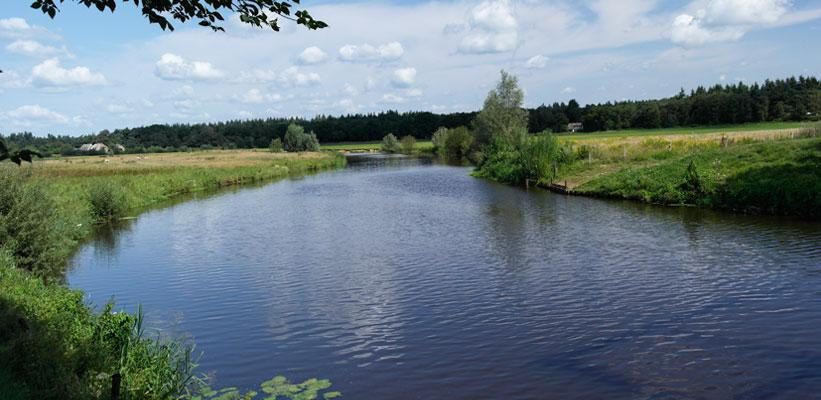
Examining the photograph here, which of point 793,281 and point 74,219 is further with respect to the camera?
point 74,219

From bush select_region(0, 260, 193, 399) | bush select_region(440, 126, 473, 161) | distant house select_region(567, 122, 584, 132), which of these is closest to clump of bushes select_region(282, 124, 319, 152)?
bush select_region(440, 126, 473, 161)

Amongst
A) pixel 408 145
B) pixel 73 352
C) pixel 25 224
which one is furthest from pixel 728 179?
pixel 408 145

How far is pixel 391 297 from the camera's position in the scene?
59.6 ft

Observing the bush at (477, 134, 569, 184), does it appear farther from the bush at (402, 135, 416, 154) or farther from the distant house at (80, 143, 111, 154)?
the distant house at (80, 143, 111, 154)

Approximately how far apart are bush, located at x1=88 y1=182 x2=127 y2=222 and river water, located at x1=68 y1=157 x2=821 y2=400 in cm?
576

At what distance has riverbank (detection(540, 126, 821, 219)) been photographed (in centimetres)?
3123

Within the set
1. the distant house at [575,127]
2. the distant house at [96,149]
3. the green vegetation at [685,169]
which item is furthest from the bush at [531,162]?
the distant house at [96,149]

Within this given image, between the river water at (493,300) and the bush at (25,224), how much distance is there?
1914 millimetres

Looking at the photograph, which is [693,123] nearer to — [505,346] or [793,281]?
[793,281]

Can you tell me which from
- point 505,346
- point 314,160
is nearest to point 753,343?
point 505,346

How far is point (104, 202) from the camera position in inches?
1491

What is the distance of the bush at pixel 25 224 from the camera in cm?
1944

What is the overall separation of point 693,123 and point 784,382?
408ft

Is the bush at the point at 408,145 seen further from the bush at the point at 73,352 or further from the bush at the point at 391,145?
the bush at the point at 73,352
